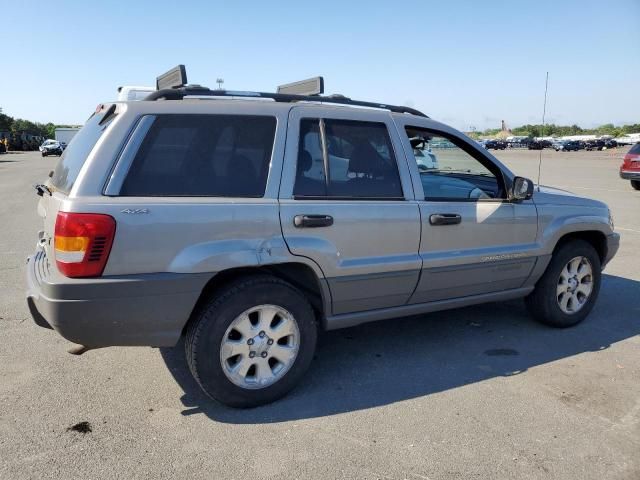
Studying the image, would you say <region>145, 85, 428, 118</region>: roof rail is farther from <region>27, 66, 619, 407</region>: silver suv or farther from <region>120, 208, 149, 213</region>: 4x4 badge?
<region>120, 208, 149, 213</region>: 4x4 badge

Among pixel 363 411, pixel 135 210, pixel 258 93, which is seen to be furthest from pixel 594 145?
pixel 135 210

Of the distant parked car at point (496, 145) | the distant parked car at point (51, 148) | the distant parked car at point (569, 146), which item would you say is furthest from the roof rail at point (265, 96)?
the distant parked car at point (496, 145)

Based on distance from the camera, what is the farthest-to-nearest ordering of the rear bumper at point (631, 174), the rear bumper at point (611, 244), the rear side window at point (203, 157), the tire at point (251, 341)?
the rear bumper at point (631, 174) → the rear bumper at point (611, 244) → the tire at point (251, 341) → the rear side window at point (203, 157)

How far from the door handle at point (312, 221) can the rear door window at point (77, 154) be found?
127cm

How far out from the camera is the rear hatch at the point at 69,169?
10.1ft

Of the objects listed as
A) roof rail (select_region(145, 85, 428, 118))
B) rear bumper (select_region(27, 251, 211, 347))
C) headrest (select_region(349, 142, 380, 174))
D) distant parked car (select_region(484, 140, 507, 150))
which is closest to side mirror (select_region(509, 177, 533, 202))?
roof rail (select_region(145, 85, 428, 118))

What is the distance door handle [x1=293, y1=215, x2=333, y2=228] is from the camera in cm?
329

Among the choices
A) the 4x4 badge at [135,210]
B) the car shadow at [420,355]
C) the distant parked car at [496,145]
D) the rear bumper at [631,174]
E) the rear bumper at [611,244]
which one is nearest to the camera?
the 4x4 badge at [135,210]

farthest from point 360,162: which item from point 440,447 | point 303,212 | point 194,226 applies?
point 440,447

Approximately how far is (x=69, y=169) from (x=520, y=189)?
324 cm

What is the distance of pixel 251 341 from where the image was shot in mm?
3287

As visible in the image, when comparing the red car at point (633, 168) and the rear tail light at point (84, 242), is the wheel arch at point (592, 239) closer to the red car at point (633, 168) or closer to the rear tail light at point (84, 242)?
the rear tail light at point (84, 242)

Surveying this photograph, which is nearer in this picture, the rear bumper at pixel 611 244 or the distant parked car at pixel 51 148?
the rear bumper at pixel 611 244

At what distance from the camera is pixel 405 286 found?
382 centimetres
